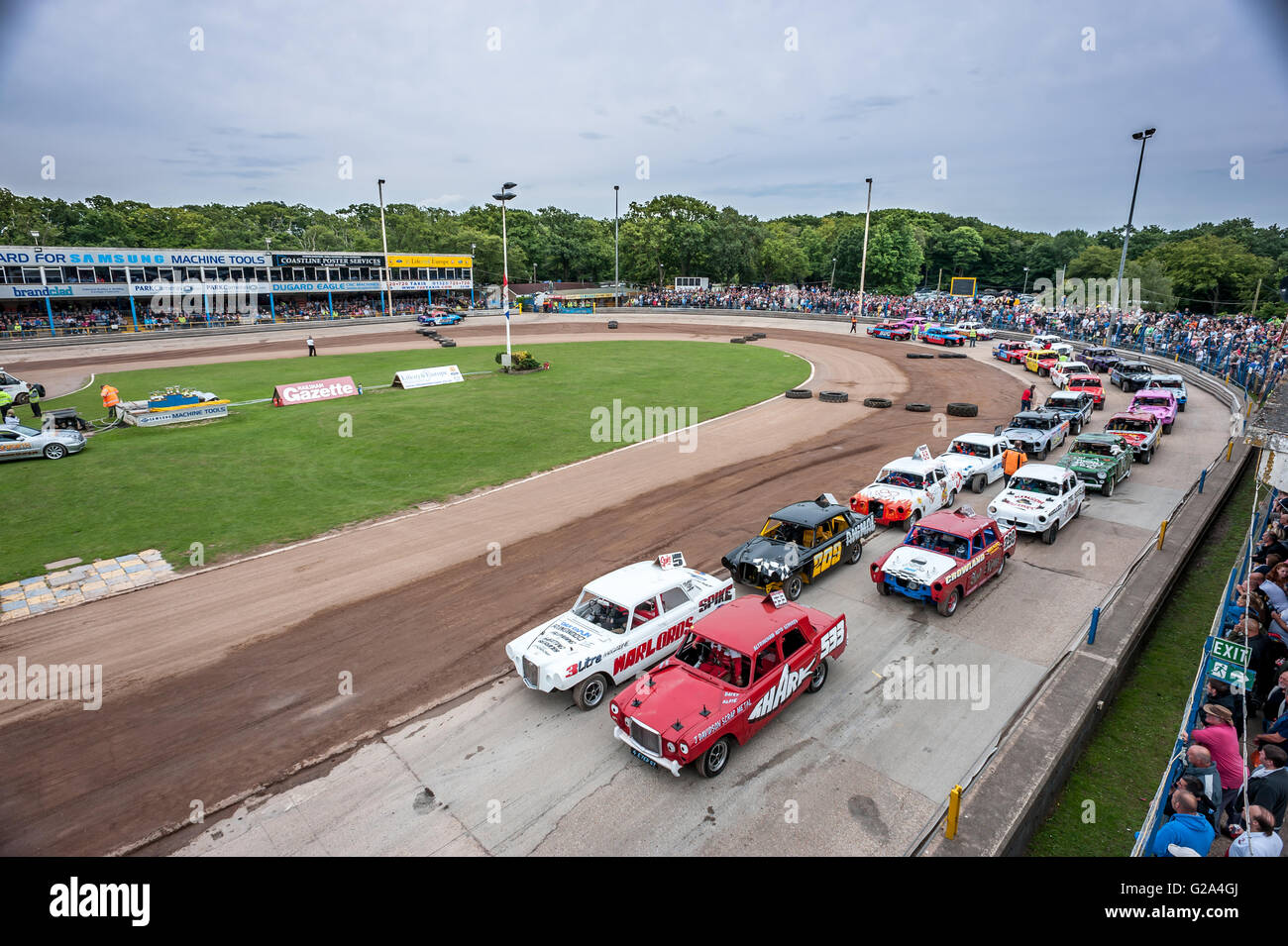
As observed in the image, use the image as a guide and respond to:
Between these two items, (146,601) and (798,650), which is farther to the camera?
(146,601)

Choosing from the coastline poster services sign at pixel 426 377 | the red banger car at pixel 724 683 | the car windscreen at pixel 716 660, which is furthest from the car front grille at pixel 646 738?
the coastline poster services sign at pixel 426 377

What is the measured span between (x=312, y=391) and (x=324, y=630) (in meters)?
23.8

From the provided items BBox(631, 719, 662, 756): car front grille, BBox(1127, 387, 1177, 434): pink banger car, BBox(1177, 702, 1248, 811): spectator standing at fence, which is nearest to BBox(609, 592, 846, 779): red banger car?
BBox(631, 719, 662, 756): car front grille

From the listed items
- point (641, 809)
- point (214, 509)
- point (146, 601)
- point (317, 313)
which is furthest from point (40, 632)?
point (317, 313)

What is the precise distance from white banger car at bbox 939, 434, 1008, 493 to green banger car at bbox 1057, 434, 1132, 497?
68.5 inches

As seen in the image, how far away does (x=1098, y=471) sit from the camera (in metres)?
18.9

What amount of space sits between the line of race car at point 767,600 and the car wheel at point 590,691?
2 cm

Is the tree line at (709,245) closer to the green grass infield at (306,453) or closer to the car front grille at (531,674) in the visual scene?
the green grass infield at (306,453)

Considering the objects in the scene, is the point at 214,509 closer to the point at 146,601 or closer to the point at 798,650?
the point at 146,601

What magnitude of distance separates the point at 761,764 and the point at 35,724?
36.4 ft

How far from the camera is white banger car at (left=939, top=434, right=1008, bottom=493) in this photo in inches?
776
